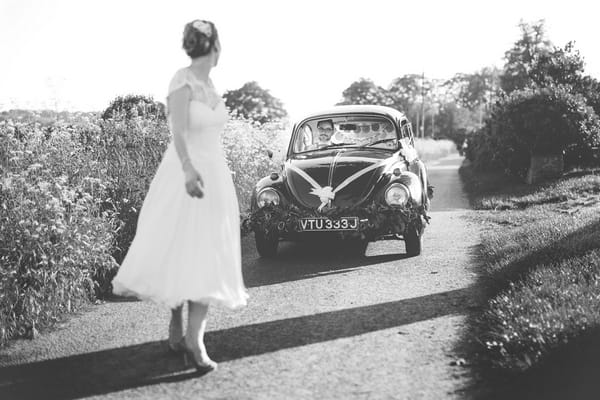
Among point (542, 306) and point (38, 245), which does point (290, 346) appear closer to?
point (542, 306)

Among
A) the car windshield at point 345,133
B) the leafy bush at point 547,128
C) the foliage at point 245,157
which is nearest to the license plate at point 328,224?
the car windshield at point 345,133

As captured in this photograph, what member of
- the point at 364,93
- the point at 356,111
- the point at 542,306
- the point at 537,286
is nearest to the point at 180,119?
the point at 542,306

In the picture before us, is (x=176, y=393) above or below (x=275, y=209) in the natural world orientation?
below

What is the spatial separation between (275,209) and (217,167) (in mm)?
3808

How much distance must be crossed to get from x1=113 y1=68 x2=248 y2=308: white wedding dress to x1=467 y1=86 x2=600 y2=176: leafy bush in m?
13.2

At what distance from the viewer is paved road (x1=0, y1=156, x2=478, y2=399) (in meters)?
3.72

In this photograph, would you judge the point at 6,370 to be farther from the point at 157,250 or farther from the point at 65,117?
the point at 65,117

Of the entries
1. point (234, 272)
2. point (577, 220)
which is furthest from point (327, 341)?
point (577, 220)

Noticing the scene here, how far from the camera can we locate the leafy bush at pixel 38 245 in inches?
192

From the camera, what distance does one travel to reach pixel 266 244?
8.05 meters

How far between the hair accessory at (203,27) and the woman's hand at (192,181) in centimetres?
85

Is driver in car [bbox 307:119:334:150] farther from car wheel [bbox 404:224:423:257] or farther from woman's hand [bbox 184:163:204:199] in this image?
woman's hand [bbox 184:163:204:199]

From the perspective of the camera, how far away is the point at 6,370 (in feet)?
13.6

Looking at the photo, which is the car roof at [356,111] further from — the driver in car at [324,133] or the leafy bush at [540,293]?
the leafy bush at [540,293]
